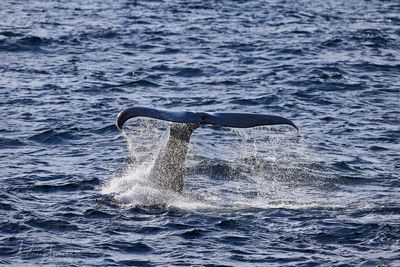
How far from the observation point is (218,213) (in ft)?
47.5

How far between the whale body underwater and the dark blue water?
0.27 m

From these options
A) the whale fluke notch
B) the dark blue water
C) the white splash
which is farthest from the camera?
the white splash

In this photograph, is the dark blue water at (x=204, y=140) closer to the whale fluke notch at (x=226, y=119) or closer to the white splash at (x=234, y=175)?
the white splash at (x=234, y=175)

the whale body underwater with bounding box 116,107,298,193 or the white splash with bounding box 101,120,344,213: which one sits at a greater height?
the whale body underwater with bounding box 116,107,298,193

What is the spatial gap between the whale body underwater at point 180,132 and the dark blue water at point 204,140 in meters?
0.27

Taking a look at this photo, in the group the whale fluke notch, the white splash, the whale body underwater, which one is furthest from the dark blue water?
the whale fluke notch

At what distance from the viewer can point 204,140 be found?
64.1ft

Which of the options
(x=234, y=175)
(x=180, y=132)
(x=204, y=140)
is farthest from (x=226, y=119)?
(x=204, y=140)

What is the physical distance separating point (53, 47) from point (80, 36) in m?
1.95

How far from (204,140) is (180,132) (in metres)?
4.76

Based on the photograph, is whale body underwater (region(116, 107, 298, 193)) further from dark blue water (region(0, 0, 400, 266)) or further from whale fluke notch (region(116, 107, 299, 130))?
dark blue water (region(0, 0, 400, 266))

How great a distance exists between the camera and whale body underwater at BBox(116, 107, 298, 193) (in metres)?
13.9

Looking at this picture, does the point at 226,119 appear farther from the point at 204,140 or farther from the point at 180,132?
the point at 204,140

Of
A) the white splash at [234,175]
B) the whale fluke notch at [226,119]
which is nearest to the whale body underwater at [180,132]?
the whale fluke notch at [226,119]
